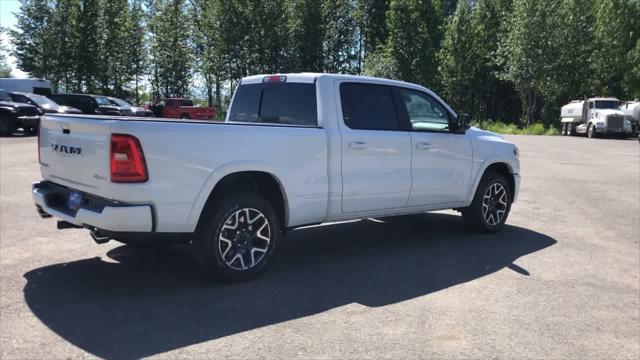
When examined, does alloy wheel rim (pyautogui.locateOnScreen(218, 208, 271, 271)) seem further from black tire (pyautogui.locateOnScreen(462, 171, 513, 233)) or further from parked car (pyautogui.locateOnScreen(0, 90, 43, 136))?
parked car (pyautogui.locateOnScreen(0, 90, 43, 136))

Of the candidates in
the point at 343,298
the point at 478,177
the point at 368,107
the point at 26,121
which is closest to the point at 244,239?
the point at 343,298

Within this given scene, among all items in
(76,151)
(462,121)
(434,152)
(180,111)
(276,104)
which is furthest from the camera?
(180,111)

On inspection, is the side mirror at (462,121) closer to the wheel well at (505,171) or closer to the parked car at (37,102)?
the wheel well at (505,171)

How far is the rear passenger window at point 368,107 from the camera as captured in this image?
6.05 m

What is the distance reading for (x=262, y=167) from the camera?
5133mm

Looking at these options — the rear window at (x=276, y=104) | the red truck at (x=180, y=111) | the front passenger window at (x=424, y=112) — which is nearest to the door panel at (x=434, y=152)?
the front passenger window at (x=424, y=112)

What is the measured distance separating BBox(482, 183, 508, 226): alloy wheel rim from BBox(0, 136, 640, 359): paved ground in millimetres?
345

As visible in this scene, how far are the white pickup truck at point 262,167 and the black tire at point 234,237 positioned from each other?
0.4 inches

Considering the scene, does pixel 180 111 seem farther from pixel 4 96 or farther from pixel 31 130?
pixel 4 96

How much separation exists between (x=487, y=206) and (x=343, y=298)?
11.3ft

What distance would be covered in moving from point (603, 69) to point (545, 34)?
7159 millimetres

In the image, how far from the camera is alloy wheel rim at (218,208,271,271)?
509 centimetres

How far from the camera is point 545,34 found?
43.7m

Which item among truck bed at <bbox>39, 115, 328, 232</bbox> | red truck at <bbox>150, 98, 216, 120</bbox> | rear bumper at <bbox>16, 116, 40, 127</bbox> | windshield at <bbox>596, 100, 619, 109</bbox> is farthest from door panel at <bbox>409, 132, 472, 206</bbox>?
red truck at <bbox>150, 98, 216, 120</bbox>
